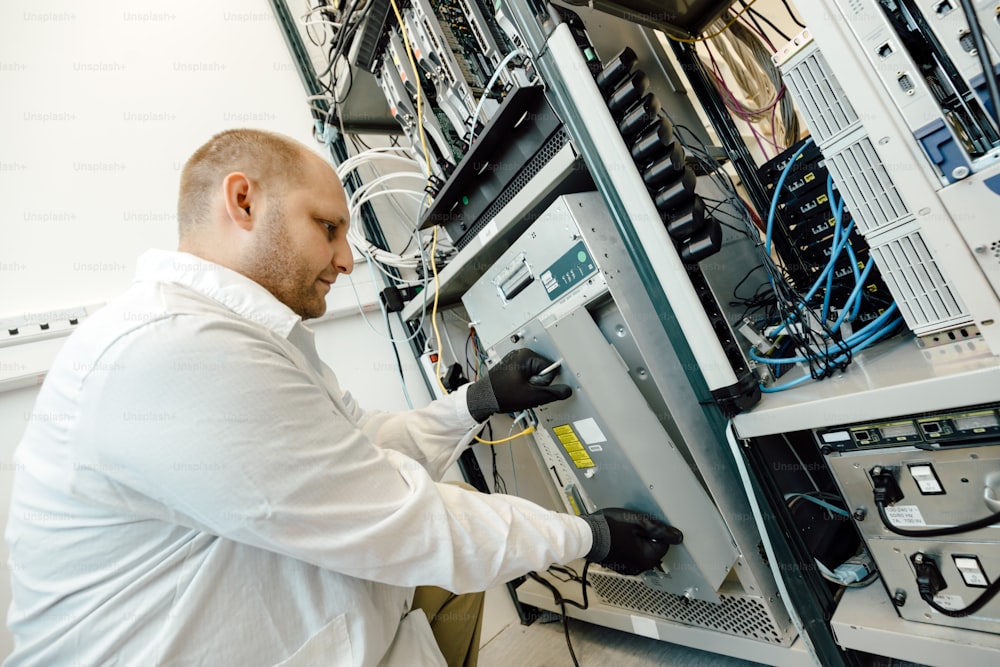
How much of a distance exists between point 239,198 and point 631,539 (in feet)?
3.17

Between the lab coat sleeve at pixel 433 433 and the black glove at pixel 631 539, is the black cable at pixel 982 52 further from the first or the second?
the lab coat sleeve at pixel 433 433

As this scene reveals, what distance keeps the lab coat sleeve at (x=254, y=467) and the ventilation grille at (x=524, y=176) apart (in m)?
0.64

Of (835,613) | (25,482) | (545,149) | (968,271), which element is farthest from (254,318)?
(835,613)

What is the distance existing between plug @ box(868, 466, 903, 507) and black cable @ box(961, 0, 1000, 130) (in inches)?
19.4

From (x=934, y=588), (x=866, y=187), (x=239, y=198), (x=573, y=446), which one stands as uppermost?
(x=239, y=198)

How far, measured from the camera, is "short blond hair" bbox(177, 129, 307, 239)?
0.93 meters

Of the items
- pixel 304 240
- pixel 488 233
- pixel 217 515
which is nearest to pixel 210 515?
pixel 217 515

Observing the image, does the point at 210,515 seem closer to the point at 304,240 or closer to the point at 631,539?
the point at 304,240

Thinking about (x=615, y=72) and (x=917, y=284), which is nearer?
(x=917, y=284)

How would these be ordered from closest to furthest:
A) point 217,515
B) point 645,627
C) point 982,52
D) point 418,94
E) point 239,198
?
point 982,52, point 217,515, point 239,198, point 645,627, point 418,94

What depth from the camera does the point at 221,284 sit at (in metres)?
0.83

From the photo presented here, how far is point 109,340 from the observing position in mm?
624

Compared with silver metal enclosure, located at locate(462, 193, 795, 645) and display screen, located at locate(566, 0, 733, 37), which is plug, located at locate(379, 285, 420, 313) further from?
display screen, located at locate(566, 0, 733, 37)

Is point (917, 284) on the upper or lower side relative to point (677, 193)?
lower
